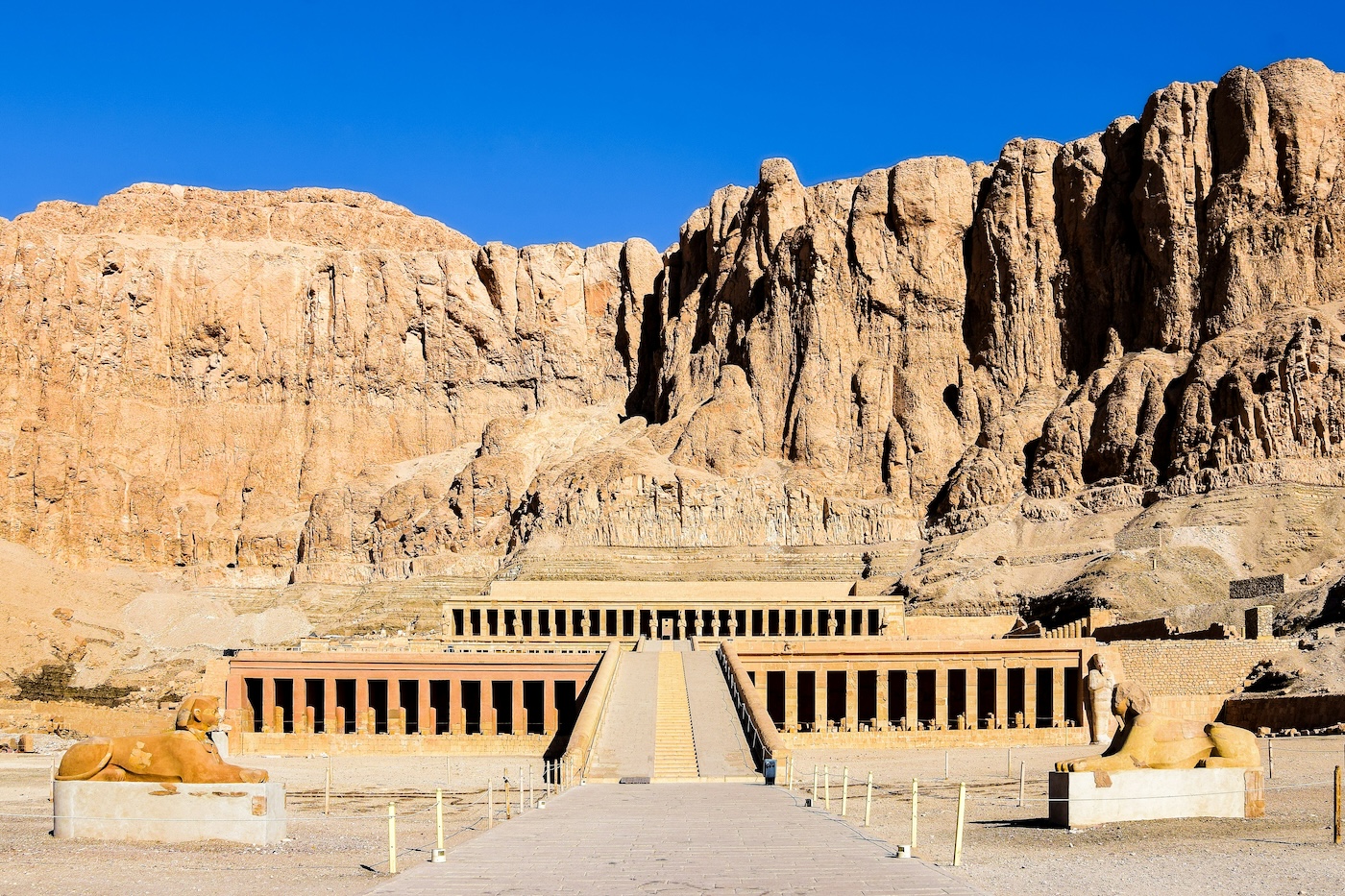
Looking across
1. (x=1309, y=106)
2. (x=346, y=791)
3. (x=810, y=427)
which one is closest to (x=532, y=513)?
(x=810, y=427)

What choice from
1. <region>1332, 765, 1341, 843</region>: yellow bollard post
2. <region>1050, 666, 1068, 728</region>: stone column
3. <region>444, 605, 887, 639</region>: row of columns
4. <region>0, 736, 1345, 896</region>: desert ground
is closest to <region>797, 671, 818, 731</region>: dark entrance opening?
<region>1050, 666, 1068, 728</region>: stone column

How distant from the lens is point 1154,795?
2605 centimetres

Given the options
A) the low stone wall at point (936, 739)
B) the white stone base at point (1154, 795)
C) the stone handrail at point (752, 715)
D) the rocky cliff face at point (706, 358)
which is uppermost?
the rocky cliff face at point (706, 358)

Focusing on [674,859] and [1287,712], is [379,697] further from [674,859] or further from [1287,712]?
[674,859]

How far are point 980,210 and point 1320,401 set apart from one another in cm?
4116

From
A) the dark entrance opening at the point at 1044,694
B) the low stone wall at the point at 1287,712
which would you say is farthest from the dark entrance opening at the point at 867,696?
the low stone wall at the point at 1287,712

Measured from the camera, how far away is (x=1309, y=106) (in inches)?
4417

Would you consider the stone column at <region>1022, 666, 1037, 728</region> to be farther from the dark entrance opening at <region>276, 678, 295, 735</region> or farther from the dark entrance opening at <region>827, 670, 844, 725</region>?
the dark entrance opening at <region>276, 678, 295, 735</region>

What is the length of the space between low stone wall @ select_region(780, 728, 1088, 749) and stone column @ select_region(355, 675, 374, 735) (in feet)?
50.3

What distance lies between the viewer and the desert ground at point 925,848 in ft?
67.0

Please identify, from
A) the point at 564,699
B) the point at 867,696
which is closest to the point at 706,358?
the point at 867,696

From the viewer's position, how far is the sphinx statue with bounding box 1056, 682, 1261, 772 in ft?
86.4

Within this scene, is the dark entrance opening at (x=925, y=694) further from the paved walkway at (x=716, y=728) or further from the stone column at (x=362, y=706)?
the stone column at (x=362, y=706)

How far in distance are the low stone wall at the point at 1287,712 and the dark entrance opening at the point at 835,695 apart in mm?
17716
